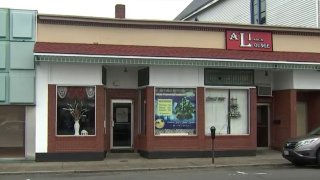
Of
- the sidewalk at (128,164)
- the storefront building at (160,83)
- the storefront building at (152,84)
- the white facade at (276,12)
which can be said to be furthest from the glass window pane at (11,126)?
the white facade at (276,12)

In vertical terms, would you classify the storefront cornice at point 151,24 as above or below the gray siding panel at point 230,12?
below

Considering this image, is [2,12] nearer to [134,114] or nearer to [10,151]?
[10,151]

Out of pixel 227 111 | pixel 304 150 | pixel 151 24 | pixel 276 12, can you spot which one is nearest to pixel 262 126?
pixel 227 111

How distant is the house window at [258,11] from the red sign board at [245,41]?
11.5 meters

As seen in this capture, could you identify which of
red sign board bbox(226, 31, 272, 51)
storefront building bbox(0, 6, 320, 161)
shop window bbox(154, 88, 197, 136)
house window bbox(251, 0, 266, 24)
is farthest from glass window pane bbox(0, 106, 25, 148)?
house window bbox(251, 0, 266, 24)

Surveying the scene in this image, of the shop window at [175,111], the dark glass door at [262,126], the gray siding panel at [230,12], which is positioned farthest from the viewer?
the gray siding panel at [230,12]

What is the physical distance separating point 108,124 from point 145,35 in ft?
13.0

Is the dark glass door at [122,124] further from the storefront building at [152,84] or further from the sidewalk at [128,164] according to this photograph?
the sidewalk at [128,164]

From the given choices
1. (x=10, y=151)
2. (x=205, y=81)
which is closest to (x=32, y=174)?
(x=10, y=151)

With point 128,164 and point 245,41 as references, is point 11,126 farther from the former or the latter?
point 245,41

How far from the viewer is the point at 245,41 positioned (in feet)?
68.3

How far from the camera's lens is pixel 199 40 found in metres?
20.5

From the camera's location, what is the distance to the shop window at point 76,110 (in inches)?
754

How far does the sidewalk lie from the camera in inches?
659
